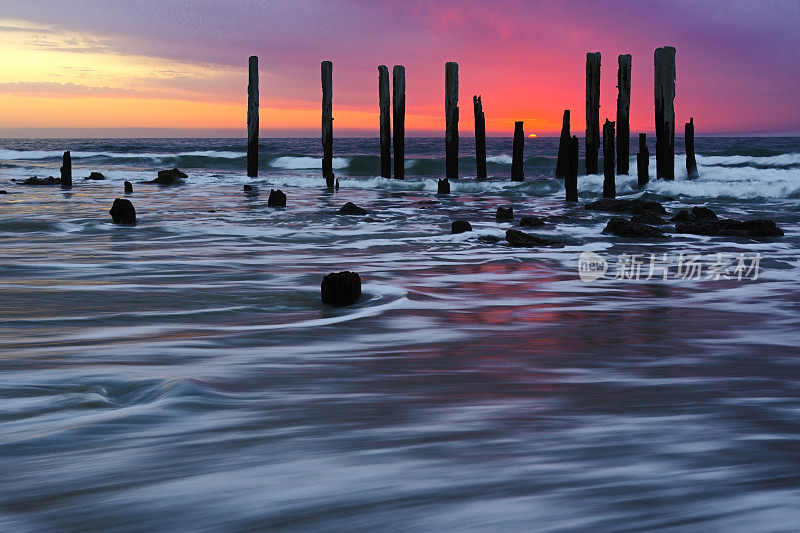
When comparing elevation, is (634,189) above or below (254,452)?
above

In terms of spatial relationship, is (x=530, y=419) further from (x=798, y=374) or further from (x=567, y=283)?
(x=567, y=283)

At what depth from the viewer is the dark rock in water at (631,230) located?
9883 millimetres

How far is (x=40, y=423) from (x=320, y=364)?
4.21 feet

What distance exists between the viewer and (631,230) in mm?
9945

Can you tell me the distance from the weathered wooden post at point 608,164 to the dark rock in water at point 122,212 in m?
10.5

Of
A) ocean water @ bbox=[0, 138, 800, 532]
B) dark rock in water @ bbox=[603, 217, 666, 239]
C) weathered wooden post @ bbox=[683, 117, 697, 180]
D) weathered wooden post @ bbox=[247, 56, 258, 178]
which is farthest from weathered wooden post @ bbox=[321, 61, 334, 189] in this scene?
ocean water @ bbox=[0, 138, 800, 532]

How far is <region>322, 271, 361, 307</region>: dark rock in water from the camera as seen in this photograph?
5.08 m

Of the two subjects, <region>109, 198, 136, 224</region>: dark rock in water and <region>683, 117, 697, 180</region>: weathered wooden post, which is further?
<region>683, 117, 697, 180</region>: weathered wooden post

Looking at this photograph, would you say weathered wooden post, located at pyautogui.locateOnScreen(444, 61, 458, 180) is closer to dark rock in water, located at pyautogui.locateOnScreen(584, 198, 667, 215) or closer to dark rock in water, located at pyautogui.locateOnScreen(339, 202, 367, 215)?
dark rock in water, located at pyautogui.locateOnScreen(584, 198, 667, 215)

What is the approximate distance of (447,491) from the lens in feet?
6.77

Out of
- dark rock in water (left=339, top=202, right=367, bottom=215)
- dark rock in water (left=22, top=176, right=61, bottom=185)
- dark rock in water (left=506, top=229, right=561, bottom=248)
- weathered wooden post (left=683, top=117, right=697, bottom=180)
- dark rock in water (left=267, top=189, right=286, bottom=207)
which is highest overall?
weathered wooden post (left=683, top=117, right=697, bottom=180)

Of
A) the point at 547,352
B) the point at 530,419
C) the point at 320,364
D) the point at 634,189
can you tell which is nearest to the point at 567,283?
the point at 547,352

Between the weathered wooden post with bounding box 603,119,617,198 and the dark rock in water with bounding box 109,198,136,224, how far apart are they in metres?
10.5

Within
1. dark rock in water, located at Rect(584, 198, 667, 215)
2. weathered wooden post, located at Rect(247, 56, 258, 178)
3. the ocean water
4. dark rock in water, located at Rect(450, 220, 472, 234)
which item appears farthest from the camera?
weathered wooden post, located at Rect(247, 56, 258, 178)
